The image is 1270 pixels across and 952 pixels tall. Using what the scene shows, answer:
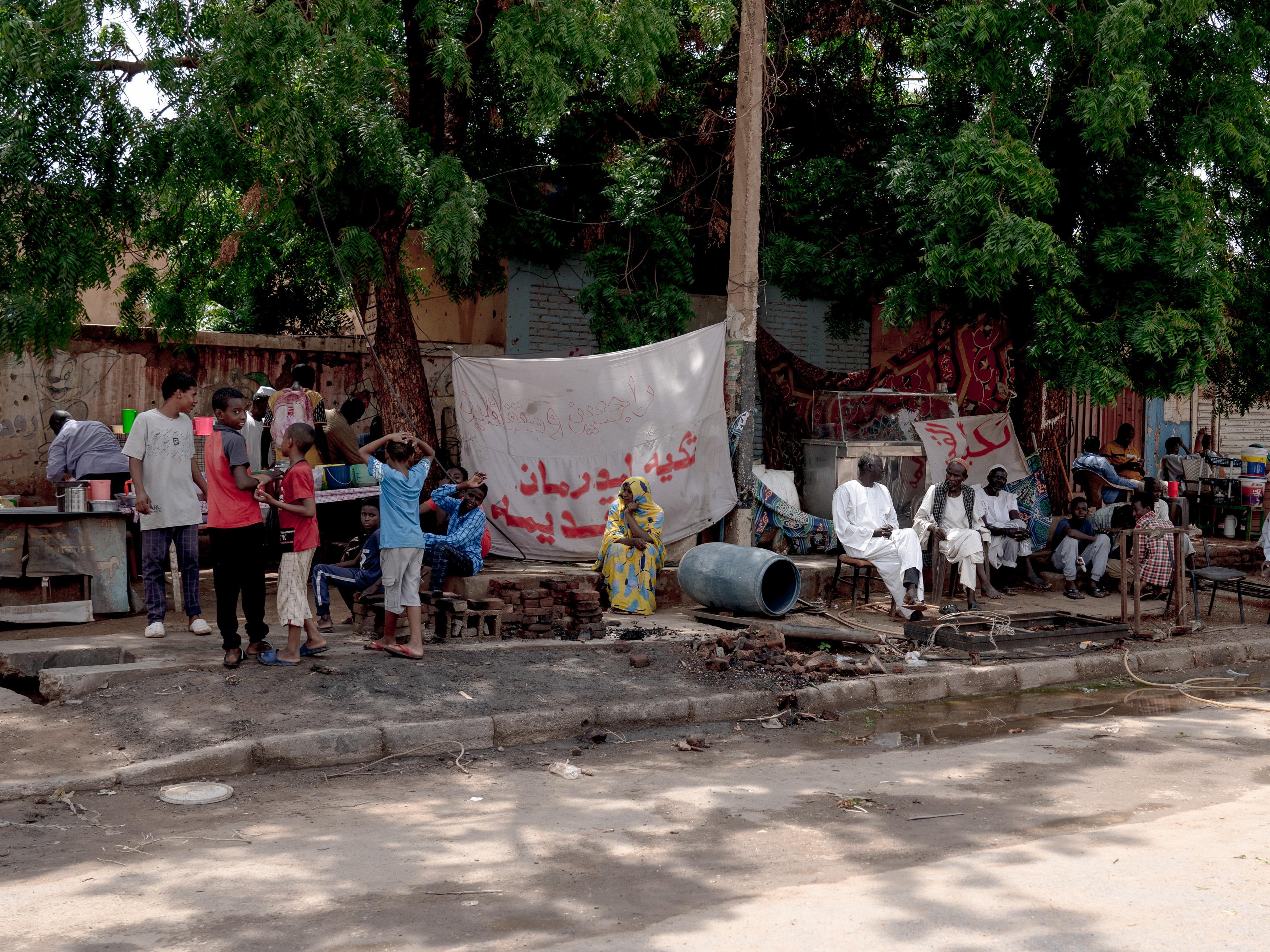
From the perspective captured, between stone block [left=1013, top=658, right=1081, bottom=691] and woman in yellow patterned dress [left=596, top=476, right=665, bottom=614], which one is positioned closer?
stone block [left=1013, top=658, right=1081, bottom=691]

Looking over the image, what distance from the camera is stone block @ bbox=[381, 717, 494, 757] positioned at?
584 cm

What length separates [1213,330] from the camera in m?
10.2

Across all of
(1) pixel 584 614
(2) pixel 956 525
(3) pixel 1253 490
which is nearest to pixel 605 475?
(1) pixel 584 614

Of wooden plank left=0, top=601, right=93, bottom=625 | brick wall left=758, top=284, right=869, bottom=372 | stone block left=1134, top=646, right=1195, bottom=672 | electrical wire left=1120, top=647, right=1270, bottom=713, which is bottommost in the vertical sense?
electrical wire left=1120, top=647, right=1270, bottom=713

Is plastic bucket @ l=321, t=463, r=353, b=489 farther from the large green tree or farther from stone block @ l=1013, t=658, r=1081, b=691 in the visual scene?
stone block @ l=1013, t=658, r=1081, b=691

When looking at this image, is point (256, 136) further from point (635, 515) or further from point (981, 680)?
point (981, 680)

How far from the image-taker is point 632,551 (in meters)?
9.02

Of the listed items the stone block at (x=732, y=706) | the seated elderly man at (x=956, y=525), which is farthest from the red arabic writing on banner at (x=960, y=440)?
the stone block at (x=732, y=706)

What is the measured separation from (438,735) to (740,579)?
3.31 metres

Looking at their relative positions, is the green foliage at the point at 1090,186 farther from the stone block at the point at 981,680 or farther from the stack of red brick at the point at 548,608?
the stack of red brick at the point at 548,608

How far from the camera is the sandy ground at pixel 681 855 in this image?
11.3 ft

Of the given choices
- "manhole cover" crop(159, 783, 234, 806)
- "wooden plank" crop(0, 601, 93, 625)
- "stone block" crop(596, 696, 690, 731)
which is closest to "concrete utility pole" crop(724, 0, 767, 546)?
"stone block" crop(596, 696, 690, 731)

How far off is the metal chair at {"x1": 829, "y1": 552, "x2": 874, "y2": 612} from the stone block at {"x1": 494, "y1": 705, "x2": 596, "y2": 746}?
12.8 feet

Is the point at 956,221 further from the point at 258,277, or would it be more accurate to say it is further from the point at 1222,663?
A: the point at 258,277
